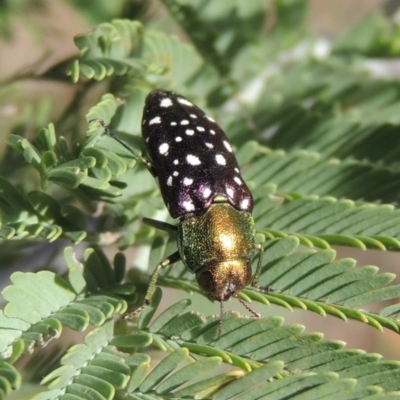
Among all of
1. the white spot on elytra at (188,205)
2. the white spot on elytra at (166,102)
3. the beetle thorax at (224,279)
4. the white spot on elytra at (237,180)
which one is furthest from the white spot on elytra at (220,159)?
the beetle thorax at (224,279)

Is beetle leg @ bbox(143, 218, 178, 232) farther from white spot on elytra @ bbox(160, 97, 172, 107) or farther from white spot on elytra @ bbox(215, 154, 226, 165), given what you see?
white spot on elytra @ bbox(160, 97, 172, 107)

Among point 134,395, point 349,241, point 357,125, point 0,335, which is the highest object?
point 357,125

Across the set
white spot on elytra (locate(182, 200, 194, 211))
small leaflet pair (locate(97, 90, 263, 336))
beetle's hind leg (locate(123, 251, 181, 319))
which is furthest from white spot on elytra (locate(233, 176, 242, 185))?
beetle's hind leg (locate(123, 251, 181, 319))

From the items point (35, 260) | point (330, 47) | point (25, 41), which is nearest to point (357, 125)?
point (330, 47)

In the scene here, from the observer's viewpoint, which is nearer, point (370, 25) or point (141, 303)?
point (141, 303)

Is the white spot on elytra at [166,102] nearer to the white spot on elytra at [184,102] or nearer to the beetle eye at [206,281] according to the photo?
the white spot on elytra at [184,102]

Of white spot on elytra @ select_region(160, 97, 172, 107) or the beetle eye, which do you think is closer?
the beetle eye

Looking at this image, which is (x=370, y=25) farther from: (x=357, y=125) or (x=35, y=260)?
(x=35, y=260)

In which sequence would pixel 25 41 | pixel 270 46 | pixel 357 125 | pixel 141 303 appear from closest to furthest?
pixel 141 303 → pixel 357 125 → pixel 270 46 → pixel 25 41
